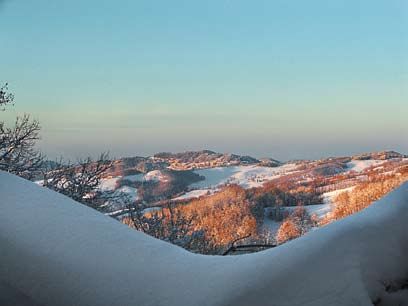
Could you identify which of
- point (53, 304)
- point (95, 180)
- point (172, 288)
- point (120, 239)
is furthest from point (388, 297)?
point (95, 180)

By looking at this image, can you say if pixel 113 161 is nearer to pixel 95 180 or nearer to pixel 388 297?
pixel 95 180

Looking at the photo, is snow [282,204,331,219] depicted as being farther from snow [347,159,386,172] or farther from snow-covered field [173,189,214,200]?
snow [347,159,386,172]

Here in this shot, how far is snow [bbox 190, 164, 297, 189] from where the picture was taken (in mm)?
124125

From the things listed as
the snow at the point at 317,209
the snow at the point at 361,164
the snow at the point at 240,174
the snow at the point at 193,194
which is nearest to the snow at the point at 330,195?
the snow at the point at 317,209

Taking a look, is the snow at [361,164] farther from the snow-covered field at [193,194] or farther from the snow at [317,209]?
the snow-covered field at [193,194]

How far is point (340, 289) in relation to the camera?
0.82 m

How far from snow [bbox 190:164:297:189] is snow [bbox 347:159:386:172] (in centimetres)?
1940

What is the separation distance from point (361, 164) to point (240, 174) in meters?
41.6

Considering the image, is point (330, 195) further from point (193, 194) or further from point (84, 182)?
point (84, 182)

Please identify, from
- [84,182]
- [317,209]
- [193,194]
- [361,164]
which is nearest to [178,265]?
[84,182]

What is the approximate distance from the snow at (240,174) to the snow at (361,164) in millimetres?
19397

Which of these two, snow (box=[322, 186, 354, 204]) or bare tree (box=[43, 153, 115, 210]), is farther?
snow (box=[322, 186, 354, 204])

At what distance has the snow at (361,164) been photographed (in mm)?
136275

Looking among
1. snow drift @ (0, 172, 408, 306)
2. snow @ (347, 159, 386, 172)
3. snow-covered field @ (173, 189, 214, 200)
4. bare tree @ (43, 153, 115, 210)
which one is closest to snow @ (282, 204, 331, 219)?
snow-covered field @ (173, 189, 214, 200)
